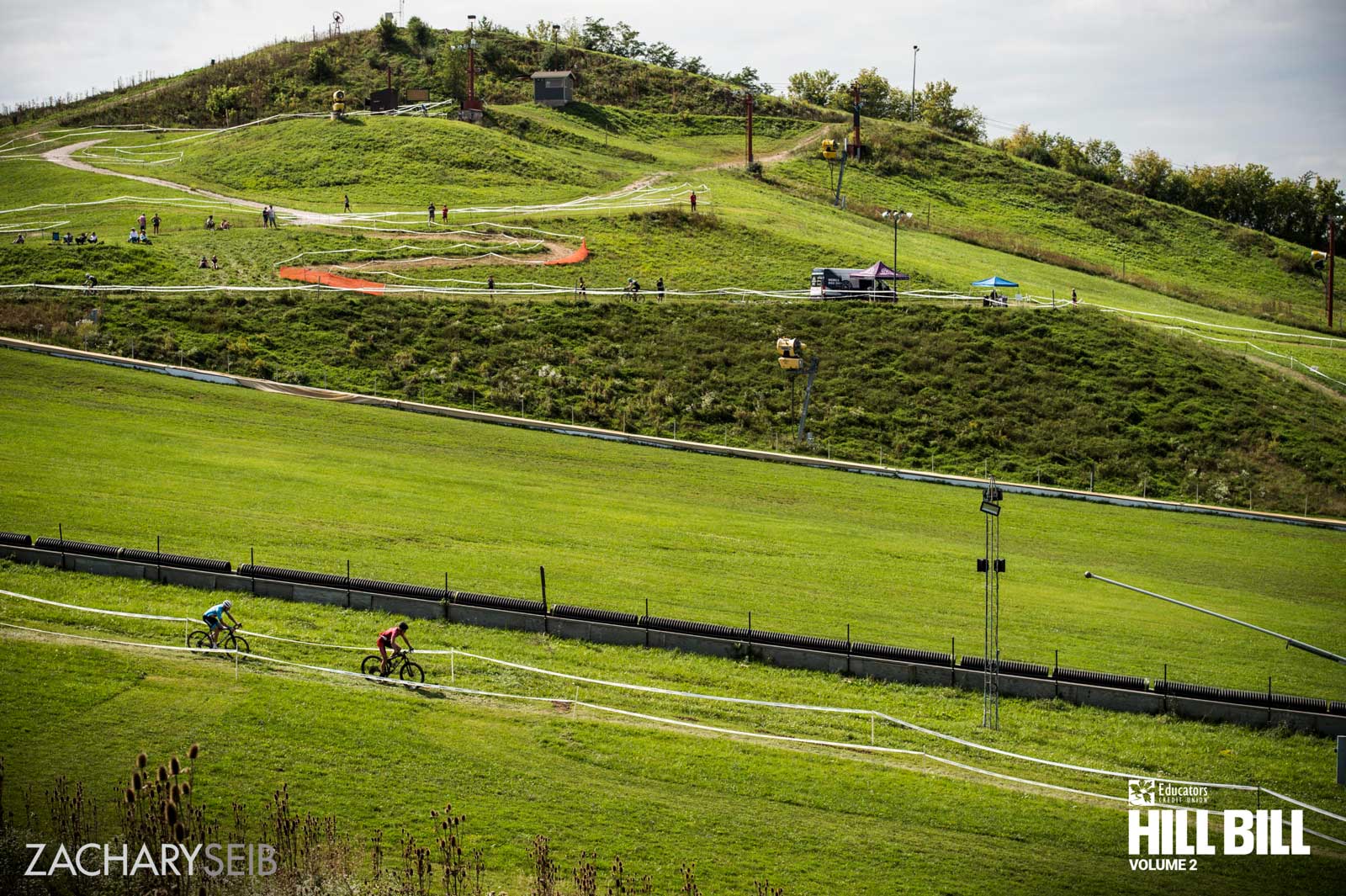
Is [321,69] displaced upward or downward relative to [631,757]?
upward

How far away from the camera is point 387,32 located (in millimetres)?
147000

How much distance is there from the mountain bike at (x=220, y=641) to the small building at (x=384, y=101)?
10791cm

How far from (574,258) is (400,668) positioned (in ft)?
189

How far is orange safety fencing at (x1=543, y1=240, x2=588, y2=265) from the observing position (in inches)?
3216

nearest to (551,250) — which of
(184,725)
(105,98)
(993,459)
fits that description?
(993,459)

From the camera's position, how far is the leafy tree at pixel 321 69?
136625 mm

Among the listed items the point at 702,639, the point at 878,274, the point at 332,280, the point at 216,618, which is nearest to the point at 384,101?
the point at 332,280

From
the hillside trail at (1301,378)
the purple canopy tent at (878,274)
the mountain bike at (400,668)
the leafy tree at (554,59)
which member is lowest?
the mountain bike at (400,668)

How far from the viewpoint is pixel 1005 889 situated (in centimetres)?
2131

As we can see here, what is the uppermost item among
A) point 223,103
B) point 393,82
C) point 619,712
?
point 393,82

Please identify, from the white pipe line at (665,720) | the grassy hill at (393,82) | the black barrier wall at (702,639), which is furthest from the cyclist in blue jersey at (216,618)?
the grassy hill at (393,82)

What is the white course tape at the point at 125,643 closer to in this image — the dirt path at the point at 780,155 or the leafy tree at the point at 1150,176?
the dirt path at the point at 780,155

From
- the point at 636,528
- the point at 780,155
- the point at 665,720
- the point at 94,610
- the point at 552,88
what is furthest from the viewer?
the point at 552,88

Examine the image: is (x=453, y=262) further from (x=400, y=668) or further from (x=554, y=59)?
(x=554, y=59)
